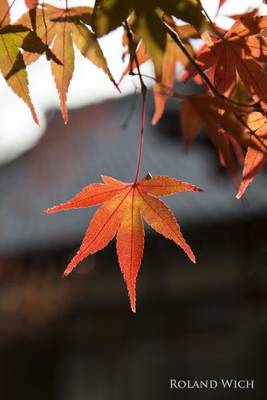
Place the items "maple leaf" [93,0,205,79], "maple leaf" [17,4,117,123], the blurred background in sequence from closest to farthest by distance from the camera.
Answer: "maple leaf" [93,0,205,79], "maple leaf" [17,4,117,123], the blurred background

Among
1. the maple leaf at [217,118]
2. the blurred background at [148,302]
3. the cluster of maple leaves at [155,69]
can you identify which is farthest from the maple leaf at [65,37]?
the blurred background at [148,302]

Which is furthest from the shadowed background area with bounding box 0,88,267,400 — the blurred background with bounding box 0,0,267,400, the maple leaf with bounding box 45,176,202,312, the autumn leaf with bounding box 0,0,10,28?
the autumn leaf with bounding box 0,0,10,28

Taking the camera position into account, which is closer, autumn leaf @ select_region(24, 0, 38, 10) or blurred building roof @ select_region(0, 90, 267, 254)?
autumn leaf @ select_region(24, 0, 38, 10)

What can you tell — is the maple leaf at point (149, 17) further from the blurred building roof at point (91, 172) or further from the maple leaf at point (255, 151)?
the blurred building roof at point (91, 172)

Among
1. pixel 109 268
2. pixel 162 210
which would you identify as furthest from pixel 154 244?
pixel 162 210

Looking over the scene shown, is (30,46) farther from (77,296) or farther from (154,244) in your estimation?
(77,296)

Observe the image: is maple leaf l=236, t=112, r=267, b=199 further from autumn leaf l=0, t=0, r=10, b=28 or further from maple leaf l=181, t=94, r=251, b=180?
autumn leaf l=0, t=0, r=10, b=28
